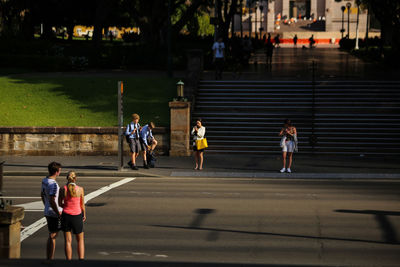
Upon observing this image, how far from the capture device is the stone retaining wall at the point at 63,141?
1132 inches

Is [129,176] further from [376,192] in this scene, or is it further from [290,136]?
[376,192]

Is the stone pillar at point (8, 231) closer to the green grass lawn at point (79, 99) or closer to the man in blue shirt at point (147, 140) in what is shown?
the man in blue shirt at point (147, 140)

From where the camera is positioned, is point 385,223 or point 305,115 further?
point 305,115

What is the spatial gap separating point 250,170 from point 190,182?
300 cm

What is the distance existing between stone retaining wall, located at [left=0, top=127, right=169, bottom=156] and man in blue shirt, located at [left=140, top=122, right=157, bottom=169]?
3.15 metres

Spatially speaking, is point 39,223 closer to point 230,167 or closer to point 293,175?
point 293,175

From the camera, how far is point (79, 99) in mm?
34156

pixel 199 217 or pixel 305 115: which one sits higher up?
pixel 305 115

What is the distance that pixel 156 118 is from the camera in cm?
3122

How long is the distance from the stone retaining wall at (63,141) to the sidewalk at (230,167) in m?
0.45

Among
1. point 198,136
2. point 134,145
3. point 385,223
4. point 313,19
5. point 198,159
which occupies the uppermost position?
point 313,19

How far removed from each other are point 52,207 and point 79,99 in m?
22.1

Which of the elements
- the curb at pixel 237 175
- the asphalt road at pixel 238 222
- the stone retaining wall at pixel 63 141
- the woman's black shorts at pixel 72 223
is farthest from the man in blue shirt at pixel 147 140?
the woman's black shorts at pixel 72 223

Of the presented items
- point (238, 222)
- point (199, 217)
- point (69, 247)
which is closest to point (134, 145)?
point (199, 217)
